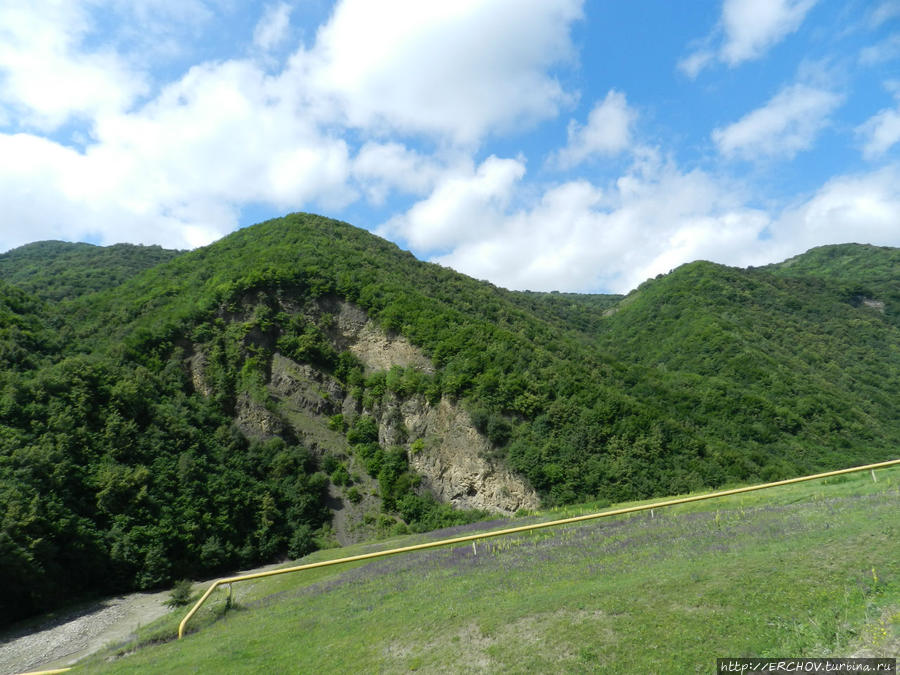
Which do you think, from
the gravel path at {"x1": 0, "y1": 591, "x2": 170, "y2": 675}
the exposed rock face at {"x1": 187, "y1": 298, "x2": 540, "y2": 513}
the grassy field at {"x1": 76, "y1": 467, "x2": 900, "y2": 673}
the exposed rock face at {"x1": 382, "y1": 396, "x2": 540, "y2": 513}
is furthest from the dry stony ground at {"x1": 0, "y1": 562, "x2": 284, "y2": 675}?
the exposed rock face at {"x1": 382, "y1": 396, "x2": 540, "y2": 513}

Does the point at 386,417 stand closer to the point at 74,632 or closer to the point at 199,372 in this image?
the point at 199,372

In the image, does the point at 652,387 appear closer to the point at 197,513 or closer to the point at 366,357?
the point at 366,357

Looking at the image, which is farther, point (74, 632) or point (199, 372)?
point (199, 372)

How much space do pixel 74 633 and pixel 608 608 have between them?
81.9 feet

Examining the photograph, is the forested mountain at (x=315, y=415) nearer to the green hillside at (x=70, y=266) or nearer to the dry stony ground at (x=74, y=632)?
the green hillside at (x=70, y=266)

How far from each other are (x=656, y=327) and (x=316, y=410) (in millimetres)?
70465

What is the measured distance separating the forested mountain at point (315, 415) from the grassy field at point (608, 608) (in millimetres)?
17810

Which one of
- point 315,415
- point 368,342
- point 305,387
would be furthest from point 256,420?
point 368,342

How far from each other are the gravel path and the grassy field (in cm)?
606

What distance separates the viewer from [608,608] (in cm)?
903

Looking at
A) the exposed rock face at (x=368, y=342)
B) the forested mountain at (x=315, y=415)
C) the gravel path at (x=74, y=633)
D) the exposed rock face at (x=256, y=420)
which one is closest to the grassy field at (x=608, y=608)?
the gravel path at (x=74, y=633)

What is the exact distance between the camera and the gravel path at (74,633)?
59.4 ft

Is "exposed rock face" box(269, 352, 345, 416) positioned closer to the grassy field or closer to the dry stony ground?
the dry stony ground

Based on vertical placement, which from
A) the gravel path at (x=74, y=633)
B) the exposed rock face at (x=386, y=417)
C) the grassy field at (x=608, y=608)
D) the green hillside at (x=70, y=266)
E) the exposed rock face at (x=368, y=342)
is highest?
the green hillside at (x=70, y=266)
